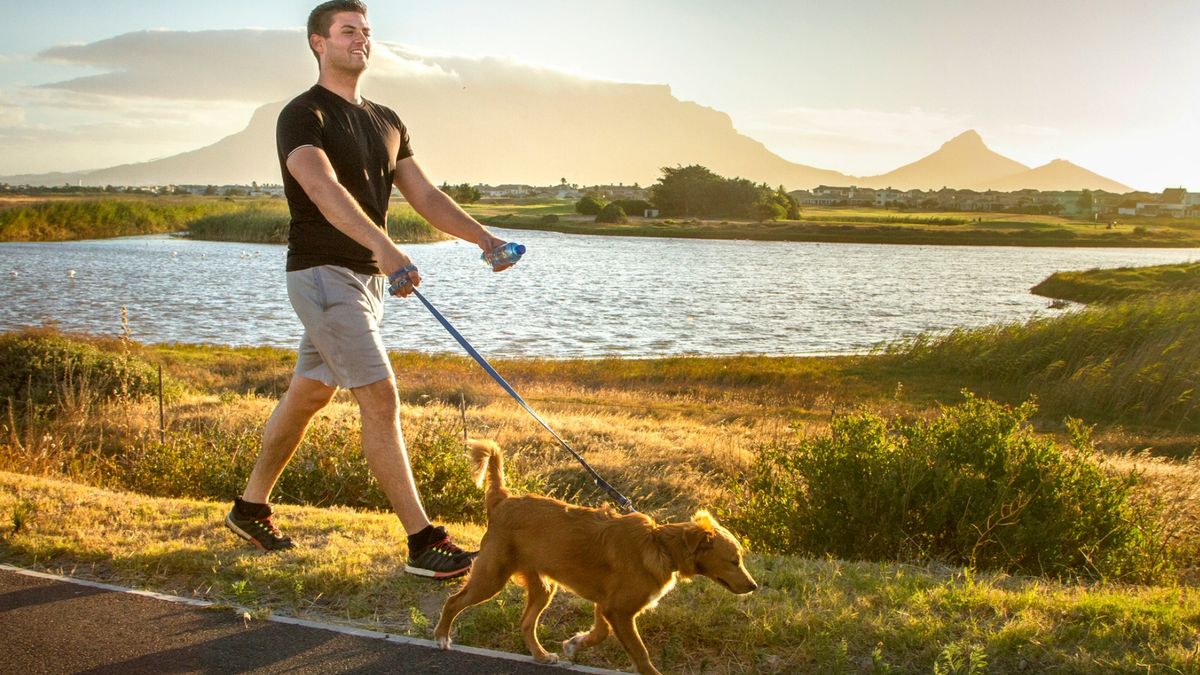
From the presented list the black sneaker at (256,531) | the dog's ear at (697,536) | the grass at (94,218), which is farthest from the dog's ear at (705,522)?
the grass at (94,218)

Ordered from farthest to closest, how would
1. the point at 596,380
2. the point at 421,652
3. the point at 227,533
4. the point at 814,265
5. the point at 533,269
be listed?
the point at 814,265 → the point at 533,269 → the point at 596,380 → the point at 227,533 → the point at 421,652

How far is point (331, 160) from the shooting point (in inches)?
205

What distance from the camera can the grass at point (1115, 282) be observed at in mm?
46906

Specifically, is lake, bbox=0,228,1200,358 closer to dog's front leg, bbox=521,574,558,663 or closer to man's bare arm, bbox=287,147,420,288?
man's bare arm, bbox=287,147,420,288

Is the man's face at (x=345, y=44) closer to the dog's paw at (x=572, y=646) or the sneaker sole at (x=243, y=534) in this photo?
the sneaker sole at (x=243, y=534)

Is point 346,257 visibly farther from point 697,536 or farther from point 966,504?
point 966,504

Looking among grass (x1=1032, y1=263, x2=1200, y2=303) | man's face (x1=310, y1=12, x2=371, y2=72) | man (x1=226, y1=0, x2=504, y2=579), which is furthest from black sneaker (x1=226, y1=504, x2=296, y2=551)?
grass (x1=1032, y1=263, x2=1200, y2=303)

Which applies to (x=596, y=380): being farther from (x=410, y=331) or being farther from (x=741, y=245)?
(x=741, y=245)

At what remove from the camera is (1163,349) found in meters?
22.5

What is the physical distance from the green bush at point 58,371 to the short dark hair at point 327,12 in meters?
11.9

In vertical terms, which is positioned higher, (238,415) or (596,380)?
(238,415)

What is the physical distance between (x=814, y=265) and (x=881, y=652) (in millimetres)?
88815

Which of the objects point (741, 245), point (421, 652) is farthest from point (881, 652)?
point (741, 245)

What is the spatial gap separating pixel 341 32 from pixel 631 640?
3.51 metres
